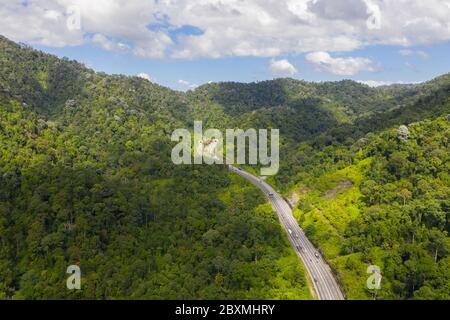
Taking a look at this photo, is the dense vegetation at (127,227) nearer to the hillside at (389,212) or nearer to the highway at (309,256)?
the highway at (309,256)

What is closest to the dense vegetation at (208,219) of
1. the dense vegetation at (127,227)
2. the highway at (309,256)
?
the dense vegetation at (127,227)

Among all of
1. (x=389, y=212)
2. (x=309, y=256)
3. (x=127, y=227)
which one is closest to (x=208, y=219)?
(x=127, y=227)

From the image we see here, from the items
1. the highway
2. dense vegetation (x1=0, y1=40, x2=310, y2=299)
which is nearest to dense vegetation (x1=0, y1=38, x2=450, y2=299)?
dense vegetation (x1=0, y1=40, x2=310, y2=299)

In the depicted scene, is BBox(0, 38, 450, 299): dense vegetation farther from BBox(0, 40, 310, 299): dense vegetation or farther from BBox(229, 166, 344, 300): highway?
BBox(229, 166, 344, 300): highway

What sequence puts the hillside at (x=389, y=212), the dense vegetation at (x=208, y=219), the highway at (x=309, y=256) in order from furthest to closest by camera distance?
1. the highway at (x=309, y=256)
2. the dense vegetation at (x=208, y=219)
3. the hillside at (x=389, y=212)

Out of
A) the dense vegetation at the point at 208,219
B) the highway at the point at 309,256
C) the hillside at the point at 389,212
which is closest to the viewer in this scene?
the hillside at the point at 389,212

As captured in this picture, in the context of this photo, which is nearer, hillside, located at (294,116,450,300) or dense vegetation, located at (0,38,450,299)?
hillside, located at (294,116,450,300)

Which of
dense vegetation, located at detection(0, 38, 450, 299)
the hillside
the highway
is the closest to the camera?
the hillside

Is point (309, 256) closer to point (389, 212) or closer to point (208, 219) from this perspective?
point (389, 212)

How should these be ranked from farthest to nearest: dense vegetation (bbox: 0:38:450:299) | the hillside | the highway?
the highway, dense vegetation (bbox: 0:38:450:299), the hillside

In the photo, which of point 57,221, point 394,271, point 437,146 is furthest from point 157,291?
point 437,146
